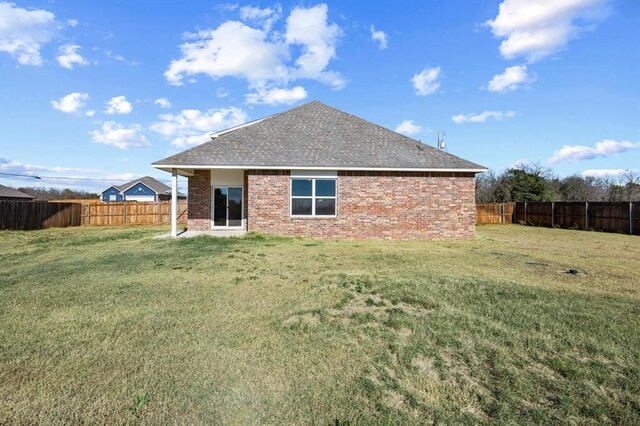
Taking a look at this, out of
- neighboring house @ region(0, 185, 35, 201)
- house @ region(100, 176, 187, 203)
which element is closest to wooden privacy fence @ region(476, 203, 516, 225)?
house @ region(100, 176, 187, 203)

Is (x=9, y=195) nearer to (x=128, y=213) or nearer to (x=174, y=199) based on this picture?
(x=128, y=213)

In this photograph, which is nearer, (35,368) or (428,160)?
(35,368)

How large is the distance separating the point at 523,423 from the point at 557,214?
2461cm

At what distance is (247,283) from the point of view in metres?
6.99

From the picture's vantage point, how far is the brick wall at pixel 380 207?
1492 cm

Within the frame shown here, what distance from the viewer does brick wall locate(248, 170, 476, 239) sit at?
14.9 metres

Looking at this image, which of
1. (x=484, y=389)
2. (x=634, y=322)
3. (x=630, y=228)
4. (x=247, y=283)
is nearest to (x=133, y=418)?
(x=484, y=389)

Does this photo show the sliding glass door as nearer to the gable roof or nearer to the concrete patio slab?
the concrete patio slab

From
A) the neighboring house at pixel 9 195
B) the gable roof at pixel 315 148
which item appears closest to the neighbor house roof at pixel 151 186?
the neighboring house at pixel 9 195

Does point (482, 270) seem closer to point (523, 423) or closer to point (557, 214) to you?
point (523, 423)

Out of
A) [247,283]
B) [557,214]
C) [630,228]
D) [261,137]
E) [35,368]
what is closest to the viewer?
[35,368]

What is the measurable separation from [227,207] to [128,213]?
47.6 feet

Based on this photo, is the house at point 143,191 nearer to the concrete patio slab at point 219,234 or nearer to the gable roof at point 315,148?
the gable roof at point 315,148

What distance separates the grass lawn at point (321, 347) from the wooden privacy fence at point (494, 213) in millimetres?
20060
